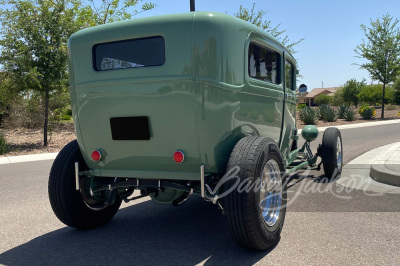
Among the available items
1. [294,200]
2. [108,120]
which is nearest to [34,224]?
[108,120]

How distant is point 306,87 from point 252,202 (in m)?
3.62

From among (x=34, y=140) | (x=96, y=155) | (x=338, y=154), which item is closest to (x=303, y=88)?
(x=338, y=154)

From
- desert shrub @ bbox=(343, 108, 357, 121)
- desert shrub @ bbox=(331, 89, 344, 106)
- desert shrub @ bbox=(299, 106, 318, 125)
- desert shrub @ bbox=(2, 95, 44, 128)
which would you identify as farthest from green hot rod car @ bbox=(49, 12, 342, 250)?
desert shrub @ bbox=(331, 89, 344, 106)

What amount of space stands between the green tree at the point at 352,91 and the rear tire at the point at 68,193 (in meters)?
60.9

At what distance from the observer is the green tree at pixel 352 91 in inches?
2340

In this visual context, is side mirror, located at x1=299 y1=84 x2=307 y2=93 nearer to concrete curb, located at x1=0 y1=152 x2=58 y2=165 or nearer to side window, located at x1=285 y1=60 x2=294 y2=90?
side window, located at x1=285 y1=60 x2=294 y2=90

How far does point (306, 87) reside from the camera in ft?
20.7

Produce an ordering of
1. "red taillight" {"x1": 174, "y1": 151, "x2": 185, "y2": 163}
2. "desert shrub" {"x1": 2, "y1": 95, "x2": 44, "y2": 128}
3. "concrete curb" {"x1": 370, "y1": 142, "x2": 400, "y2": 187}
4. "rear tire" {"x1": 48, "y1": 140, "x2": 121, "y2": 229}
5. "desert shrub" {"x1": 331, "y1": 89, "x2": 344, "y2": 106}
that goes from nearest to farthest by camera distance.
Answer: "red taillight" {"x1": 174, "y1": 151, "x2": 185, "y2": 163} < "rear tire" {"x1": 48, "y1": 140, "x2": 121, "y2": 229} < "concrete curb" {"x1": 370, "y1": 142, "x2": 400, "y2": 187} < "desert shrub" {"x1": 2, "y1": 95, "x2": 44, "y2": 128} < "desert shrub" {"x1": 331, "y1": 89, "x2": 344, "y2": 106}

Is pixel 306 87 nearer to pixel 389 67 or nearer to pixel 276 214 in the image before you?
pixel 276 214

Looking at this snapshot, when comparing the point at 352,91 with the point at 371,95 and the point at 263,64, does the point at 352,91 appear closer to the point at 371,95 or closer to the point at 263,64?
the point at 371,95

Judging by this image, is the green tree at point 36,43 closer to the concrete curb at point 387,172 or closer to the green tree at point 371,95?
the concrete curb at point 387,172

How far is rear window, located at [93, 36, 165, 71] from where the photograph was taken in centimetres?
361

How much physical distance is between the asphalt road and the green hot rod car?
30cm

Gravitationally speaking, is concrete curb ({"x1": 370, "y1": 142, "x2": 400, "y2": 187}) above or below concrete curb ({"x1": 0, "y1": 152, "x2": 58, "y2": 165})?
above
